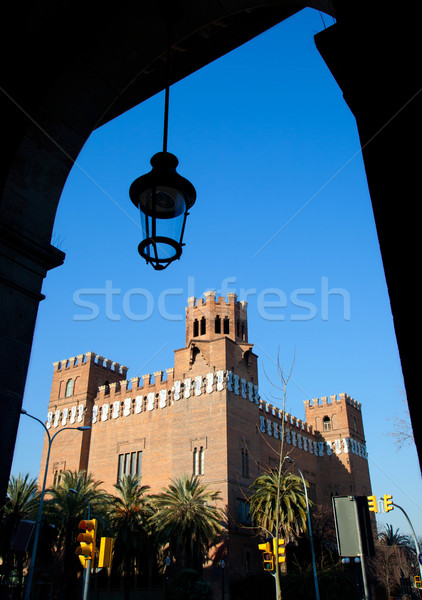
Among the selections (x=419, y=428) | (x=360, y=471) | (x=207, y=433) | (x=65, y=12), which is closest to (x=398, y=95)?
(x=419, y=428)

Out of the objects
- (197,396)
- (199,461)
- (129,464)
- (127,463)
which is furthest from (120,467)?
(197,396)

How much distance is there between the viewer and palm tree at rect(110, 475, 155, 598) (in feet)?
93.5

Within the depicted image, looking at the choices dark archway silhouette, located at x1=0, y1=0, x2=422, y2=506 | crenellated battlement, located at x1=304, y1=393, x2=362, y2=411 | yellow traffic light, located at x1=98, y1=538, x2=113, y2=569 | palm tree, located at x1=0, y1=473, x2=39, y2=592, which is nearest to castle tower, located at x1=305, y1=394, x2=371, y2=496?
crenellated battlement, located at x1=304, y1=393, x2=362, y2=411

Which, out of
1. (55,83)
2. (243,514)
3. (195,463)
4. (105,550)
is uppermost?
(195,463)

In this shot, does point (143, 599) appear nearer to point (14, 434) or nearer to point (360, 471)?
point (360, 471)

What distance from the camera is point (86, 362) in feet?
148

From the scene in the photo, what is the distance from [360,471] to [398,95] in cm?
5434

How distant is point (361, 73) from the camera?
111 inches

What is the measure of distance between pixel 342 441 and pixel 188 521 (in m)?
27.9

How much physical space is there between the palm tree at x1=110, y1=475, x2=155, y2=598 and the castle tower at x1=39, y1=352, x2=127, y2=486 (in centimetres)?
1136

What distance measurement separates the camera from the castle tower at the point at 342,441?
163 feet

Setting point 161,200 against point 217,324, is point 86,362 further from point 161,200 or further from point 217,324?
point 161,200

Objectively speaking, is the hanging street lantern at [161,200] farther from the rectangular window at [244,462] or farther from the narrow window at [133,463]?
the narrow window at [133,463]

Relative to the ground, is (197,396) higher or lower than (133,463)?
higher
